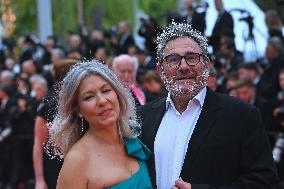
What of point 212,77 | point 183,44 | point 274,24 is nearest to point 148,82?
point 274,24

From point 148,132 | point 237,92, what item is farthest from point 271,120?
point 148,132

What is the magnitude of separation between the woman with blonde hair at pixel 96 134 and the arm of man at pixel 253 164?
27 cm

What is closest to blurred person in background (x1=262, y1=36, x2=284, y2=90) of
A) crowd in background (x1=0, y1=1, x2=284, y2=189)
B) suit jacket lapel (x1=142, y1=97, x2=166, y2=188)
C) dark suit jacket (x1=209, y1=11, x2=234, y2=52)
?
crowd in background (x1=0, y1=1, x2=284, y2=189)

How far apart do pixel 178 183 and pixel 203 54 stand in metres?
0.69

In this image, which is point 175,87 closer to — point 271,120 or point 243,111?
point 243,111

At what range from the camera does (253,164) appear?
129 inches

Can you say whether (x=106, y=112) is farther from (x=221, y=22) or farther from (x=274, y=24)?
(x=274, y=24)

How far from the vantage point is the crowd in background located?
22.9ft

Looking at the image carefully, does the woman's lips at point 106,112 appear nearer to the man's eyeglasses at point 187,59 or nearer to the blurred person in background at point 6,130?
the man's eyeglasses at point 187,59

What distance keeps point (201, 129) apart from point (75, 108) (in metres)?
0.64

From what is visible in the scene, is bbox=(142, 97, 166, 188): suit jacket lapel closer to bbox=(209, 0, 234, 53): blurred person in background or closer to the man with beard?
the man with beard

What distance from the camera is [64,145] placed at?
342 cm

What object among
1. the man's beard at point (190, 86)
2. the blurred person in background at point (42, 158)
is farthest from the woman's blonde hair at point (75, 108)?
the blurred person in background at point (42, 158)

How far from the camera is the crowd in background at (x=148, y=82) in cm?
697
